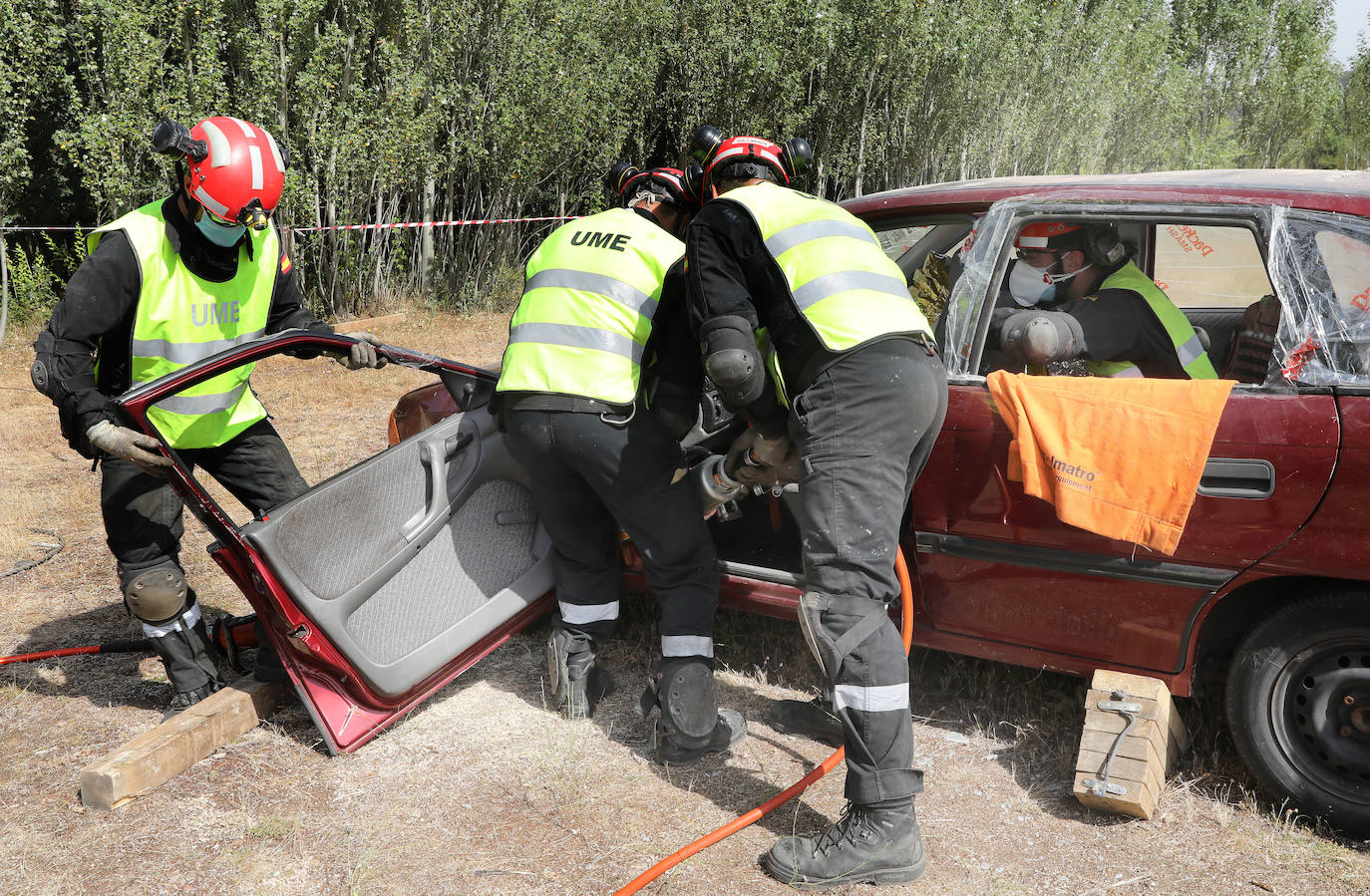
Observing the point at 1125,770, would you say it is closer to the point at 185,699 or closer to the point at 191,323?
the point at 185,699

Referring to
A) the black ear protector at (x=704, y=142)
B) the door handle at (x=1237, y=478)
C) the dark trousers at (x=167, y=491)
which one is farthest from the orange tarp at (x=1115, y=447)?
the dark trousers at (x=167, y=491)

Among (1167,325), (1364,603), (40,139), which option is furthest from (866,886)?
(40,139)

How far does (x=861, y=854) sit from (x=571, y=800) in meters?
0.86

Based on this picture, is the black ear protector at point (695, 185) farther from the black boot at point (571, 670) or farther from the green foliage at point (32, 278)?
the green foliage at point (32, 278)

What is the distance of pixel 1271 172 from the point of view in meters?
2.99

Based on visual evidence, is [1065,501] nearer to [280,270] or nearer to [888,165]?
[280,270]

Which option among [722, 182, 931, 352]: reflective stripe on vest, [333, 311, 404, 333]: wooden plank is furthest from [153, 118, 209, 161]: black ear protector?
[333, 311, 404, 333]: wooden plank

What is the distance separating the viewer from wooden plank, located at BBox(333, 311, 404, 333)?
434 inches

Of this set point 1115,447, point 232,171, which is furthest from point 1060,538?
point 232,171

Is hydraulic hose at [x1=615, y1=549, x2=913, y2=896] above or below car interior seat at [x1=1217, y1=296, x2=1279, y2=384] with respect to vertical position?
below

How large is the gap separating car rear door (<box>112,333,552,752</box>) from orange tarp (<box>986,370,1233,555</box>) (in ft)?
5.36

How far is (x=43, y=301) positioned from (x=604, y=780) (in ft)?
34.5

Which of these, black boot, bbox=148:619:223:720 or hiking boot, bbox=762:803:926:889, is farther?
black boot, bbox=148:619:223:720

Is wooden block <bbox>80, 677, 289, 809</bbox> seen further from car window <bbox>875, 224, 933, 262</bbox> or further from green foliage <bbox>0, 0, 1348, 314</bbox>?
green foliage <bbox>0, 0, 1348, 314</bbox>
